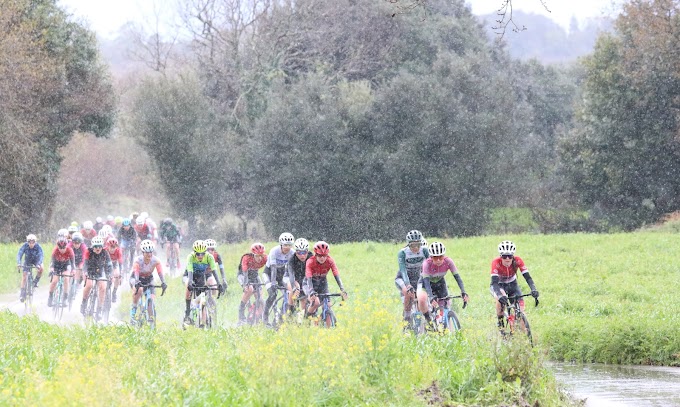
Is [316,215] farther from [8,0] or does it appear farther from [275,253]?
[275,253]

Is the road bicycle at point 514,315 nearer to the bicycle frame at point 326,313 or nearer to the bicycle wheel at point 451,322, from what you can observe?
the bicycle wheel at point 451,322

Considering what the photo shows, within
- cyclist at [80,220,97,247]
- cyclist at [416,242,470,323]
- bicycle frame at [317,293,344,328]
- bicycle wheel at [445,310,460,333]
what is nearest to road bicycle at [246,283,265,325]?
bicycle frame at [317,293,344,328]

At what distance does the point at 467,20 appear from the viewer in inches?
2397

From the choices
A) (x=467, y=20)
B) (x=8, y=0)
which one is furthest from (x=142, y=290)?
(x=467, y=20)

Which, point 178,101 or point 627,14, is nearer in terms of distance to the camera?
point 627,14

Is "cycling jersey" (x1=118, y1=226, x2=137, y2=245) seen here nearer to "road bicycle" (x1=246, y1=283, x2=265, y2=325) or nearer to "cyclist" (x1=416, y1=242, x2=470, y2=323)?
"road bicycle" (x1=246, y1=283, x2=265, y2=325)

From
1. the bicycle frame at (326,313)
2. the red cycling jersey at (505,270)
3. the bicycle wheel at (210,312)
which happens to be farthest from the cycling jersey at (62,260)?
the red cycling jersey at (505,270)

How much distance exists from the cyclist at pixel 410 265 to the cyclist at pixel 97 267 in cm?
864

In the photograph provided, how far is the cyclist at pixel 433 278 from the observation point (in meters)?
16.5

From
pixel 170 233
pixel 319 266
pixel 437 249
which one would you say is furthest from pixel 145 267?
pixel 170 233

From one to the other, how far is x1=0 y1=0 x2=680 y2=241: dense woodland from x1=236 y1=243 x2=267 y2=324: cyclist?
22.5 metres

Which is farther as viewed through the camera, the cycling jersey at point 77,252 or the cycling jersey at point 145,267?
the cycling jersey at point 77,252

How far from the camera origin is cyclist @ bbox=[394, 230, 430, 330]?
17.6 meters

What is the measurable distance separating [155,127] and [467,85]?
17.5m
